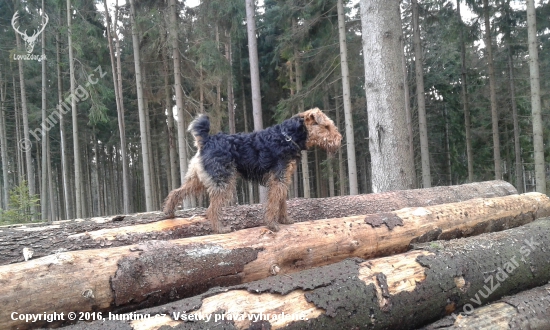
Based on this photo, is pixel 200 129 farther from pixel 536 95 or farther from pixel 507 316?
pixel 536 95

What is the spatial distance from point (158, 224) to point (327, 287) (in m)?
2.13

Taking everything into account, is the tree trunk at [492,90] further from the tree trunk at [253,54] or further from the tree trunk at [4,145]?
the tree trunk at [4,145]

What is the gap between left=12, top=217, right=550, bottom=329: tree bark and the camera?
273 cm

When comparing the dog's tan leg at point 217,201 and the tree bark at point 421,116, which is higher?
the tree bark at point 421,116

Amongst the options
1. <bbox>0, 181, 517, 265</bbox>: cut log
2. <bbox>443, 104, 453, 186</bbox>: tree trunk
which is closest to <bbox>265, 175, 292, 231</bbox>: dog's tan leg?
<bbox>0, 181, 517, 265</bbox>: cut log

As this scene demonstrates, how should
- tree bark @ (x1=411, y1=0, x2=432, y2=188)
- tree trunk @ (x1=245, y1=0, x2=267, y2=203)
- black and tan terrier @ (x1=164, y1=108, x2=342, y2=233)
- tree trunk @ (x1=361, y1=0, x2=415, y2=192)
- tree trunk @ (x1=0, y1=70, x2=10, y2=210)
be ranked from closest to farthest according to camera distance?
black and tan terrier @ (x1=164, y1=108, x2=342, y2=233)
tree trunk @ (x1=361, y1=0, x2=415, y2=192)
tree trunk @ (x1=245, y1=0, x2=267, y2=203)
tree bark @ (x1=411, y1=0, x2=432, y2=188)
tree trunk @ (x1=0, y1=70, x2=10, y2=210)

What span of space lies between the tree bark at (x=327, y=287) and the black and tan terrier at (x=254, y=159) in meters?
0.77

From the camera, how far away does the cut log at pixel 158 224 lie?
3.48 metres

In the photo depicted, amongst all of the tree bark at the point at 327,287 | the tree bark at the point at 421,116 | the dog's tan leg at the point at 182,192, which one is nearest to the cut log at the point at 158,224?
the dog's tan leg at the point at 182,192

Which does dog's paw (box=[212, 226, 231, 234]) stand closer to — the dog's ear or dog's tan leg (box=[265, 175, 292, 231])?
dog's tan leg (box=[265, 175, 292, 231])

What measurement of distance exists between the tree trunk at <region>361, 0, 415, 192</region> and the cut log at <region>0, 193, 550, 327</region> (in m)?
2.18

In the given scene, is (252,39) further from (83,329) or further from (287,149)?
(83,329)

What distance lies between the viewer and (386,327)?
330 cm

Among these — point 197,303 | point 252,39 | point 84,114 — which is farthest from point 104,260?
point 84,114
